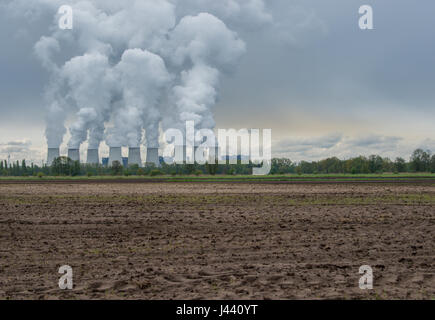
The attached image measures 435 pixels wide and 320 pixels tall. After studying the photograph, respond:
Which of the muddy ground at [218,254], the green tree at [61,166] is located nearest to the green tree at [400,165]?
the green tree at [61,166]

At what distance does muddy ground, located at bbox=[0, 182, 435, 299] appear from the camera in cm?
963

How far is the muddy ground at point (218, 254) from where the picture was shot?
963 cm

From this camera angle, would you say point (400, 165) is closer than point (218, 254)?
No

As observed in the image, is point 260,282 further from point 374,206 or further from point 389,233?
point 374,206

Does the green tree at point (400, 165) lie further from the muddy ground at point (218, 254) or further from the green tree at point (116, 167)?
the muddy ground at point (218, 254)

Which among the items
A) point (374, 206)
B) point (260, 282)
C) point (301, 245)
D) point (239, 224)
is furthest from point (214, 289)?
point (374, 206)

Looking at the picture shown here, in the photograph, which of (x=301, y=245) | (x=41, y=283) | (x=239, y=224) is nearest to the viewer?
(x=41, y=283)

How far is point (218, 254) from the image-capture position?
1336 cm

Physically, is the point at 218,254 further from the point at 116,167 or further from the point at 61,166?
the point at 116,167

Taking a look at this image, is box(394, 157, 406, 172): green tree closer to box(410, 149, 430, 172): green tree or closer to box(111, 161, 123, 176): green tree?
box(410, 149, 430, 172): green tree

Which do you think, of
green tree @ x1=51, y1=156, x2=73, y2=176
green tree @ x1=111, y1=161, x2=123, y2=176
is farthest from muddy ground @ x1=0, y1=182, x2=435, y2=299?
green tree @ x1=111, y1=161, x2=123, y2=176

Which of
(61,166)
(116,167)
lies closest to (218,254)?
(61,166)

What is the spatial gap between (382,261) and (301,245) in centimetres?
306

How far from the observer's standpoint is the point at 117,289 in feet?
31.8
